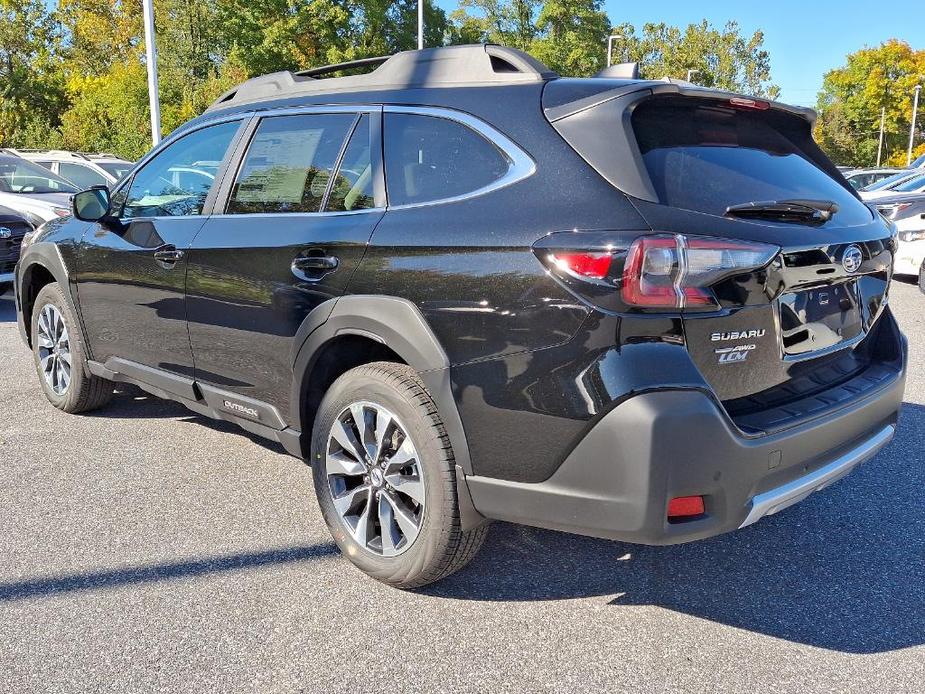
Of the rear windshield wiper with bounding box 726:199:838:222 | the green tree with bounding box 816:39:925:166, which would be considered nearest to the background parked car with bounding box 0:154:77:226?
the rear windshield wiper with bounding box 726:199:838:222

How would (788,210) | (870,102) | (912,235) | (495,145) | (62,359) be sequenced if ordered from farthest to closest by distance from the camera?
(870,102) < (912,235) < (62,359) < (495,145) < (788,210)

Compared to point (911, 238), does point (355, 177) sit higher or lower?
higher

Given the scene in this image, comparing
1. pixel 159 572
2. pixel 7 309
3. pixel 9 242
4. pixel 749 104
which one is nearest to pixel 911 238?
pixel 749 104

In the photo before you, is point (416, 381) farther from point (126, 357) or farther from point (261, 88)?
point (126, 357)

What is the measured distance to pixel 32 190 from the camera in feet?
39.3

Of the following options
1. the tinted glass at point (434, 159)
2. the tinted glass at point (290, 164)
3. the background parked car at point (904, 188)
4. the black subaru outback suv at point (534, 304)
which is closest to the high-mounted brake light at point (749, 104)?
the black subaru outback suv at point (534, 304)

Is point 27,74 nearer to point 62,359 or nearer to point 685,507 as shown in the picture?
point 62,359

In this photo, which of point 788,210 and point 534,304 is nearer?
point 534,304

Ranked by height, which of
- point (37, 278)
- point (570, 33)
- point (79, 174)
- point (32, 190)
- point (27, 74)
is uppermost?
point (570, 33)

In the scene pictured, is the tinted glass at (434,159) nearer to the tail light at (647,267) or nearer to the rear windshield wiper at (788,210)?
the tail light at (647,267)

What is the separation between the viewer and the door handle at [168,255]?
3851mm

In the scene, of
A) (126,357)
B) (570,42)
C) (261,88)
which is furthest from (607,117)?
(570,42)

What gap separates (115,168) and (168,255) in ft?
40.4

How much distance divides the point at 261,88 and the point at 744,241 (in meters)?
2.48
